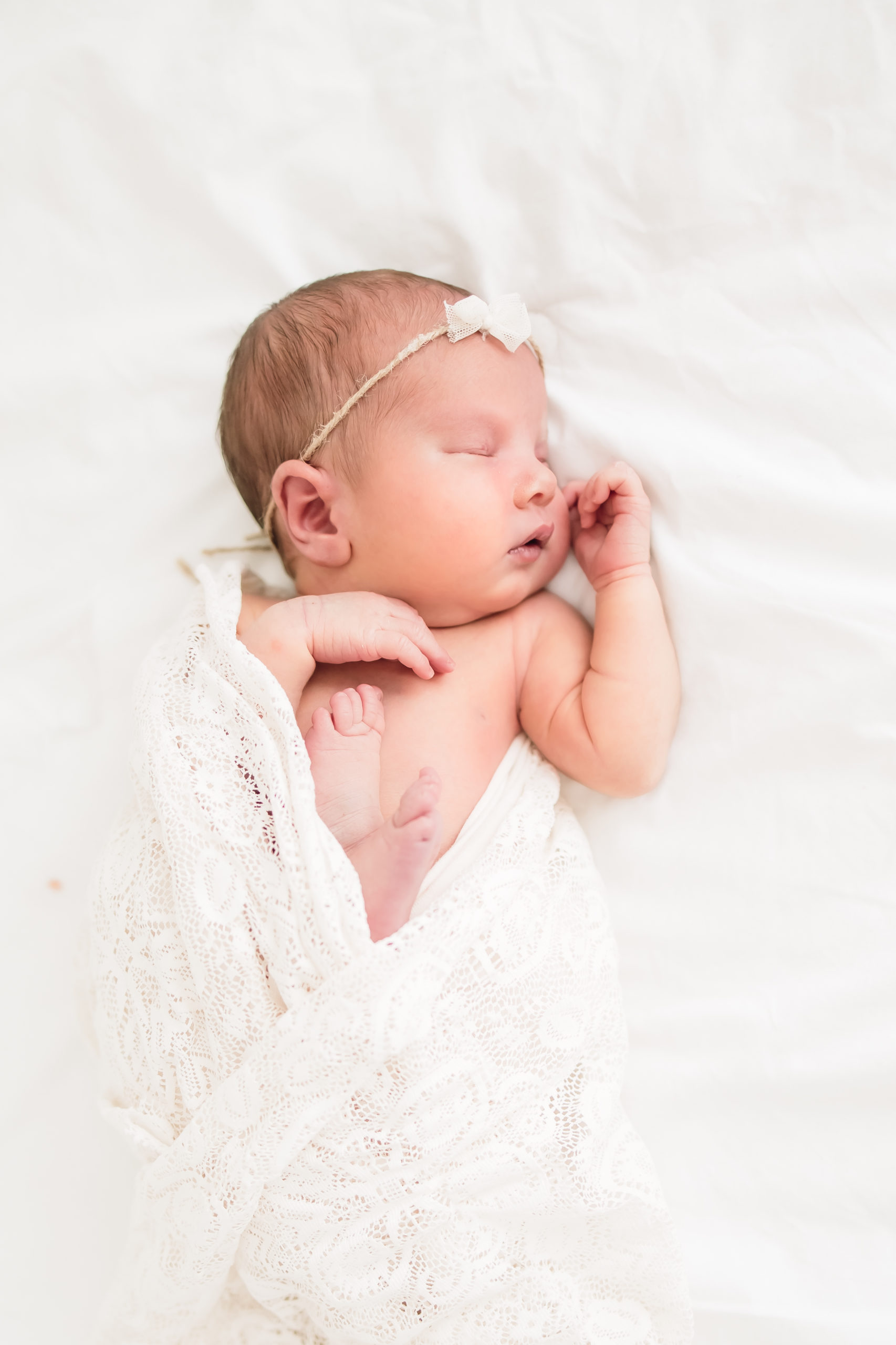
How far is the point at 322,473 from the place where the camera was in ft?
4.57

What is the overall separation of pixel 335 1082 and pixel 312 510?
810 millimetres

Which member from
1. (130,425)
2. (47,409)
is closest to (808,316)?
(130,425)

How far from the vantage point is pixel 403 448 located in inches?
53.3

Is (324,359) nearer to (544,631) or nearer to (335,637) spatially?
(335,637)

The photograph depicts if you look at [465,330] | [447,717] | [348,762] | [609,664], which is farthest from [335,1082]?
A: [465,330]

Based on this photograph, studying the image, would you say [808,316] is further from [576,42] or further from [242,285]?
[242,285]

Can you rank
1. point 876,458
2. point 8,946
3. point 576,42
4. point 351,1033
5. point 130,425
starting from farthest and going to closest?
1. point 130,425
2. point 8,946
3. point 576,42
4. point 876,458
5. point 351,1033

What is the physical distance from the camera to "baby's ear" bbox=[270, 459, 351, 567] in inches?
55.0

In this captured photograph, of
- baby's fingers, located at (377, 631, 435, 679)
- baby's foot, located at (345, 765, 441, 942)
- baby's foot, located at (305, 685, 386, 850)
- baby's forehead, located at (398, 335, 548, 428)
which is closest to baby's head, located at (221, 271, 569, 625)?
baby's forehead, located at (398, 335, 548, 428)

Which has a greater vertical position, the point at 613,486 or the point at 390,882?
the point at 613,486

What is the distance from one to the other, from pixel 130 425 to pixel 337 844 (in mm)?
937

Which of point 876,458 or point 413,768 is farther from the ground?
point 876,458

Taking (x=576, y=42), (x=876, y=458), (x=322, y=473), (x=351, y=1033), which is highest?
(x=576, y=42)

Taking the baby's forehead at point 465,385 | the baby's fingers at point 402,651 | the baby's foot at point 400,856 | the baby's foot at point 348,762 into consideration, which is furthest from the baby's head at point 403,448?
the baby's foot at point 400,856
